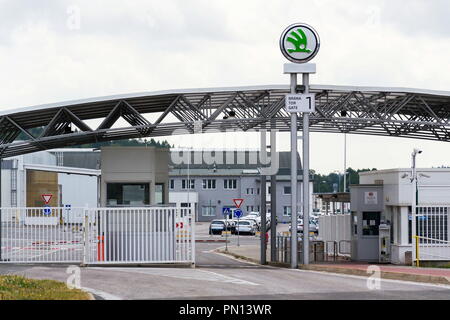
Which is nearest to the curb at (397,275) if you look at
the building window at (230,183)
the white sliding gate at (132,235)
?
the white sliding gate at (132,235)

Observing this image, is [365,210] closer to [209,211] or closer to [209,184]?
[209,184]

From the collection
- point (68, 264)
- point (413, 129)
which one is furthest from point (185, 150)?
point (68, 264)

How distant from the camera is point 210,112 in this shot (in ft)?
101

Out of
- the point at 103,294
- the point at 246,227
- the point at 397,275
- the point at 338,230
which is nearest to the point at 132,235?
the point at 397,275

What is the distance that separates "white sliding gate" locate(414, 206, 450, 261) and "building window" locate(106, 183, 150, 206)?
378 inches

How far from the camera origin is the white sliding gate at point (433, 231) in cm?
3039

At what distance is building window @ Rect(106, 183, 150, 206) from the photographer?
29672mm

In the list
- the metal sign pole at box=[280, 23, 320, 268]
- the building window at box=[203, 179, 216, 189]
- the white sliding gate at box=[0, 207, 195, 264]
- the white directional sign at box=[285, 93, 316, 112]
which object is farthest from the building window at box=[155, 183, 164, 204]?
the building window at box=[203, 179, 216, 189]

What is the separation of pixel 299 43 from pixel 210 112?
198 inches

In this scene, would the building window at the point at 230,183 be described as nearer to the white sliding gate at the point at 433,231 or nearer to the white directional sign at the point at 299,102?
the white sliding gate at the point at 433,231

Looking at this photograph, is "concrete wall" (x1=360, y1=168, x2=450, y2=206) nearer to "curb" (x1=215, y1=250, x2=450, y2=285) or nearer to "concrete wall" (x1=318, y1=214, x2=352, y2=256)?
"concrete wall" (x1=318, y1=214, x2=352, y2=256)

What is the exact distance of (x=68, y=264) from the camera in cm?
2655
